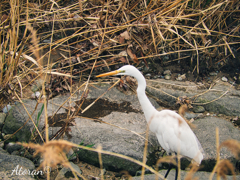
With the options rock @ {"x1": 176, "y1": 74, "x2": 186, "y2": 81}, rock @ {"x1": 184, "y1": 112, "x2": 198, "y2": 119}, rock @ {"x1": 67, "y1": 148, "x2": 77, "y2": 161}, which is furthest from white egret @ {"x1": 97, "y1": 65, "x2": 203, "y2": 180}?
rock @ {"x1": 176, "y1": 74, "x2": 186, "y2": 81}

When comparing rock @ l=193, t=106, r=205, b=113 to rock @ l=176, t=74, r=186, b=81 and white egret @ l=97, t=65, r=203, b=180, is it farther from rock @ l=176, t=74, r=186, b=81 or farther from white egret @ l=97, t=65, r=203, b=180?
white egret @ l=97, t=65, r=203, b=180

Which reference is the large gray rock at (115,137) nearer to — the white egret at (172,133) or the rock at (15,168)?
the white egret at (172,133)

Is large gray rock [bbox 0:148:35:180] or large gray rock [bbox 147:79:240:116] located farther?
large gray rock [bbox 147:79:240:116]

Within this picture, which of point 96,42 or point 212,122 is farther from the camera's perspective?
point 96,42

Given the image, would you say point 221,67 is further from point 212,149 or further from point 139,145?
point 139,145

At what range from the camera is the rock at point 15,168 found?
1.33m

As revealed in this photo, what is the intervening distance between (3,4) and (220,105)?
9.66 ft

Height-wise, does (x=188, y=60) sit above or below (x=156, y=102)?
above

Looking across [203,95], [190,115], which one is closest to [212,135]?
[190,115]

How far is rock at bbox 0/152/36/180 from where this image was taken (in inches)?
52.5

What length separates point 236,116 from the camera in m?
2.21

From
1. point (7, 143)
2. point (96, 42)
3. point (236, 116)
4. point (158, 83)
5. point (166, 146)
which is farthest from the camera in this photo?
point (158, 83)

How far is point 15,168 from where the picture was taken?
139 centimetres

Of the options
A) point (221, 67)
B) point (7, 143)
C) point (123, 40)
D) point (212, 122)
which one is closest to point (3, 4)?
point (123, 40)
